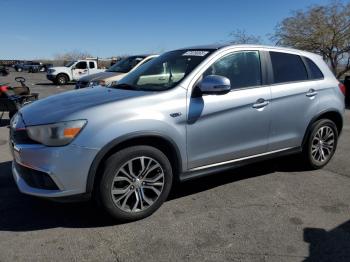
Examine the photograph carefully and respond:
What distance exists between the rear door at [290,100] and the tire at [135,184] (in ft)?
5.21

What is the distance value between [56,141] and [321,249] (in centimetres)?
245

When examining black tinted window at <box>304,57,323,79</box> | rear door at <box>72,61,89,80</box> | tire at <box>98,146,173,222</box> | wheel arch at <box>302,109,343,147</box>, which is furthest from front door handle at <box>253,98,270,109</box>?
A: rear door at <box>72,61,89,80</box>

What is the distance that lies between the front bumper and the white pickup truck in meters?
23.0

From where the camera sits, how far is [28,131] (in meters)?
3.65

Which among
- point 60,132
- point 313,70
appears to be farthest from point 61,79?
point 60,132

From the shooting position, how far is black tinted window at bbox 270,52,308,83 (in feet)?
16.1

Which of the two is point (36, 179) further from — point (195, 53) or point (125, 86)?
point (195, 53)

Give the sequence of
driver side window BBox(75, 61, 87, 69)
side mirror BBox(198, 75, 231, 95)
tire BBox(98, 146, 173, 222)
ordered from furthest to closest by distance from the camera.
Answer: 1. driver side window BBox(75, 61, 87, 69)
2. side mirror BBox(198, 75, 231, 95)
3. tire BBox(98, 146, 173, 222)

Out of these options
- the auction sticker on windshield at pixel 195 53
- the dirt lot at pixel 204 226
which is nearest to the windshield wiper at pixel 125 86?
the auction sticker on windshield at pixel 195 53

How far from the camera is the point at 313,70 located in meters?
5.36

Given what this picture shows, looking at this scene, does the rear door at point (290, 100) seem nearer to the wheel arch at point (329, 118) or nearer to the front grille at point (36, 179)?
the wheel arch at point (329, 118)

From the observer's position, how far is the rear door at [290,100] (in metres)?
4.80

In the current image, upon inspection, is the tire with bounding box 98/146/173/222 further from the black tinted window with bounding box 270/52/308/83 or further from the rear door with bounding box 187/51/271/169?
the black tinted window with bounding box 270/52/308/83

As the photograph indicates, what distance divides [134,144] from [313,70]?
2.89 metres
